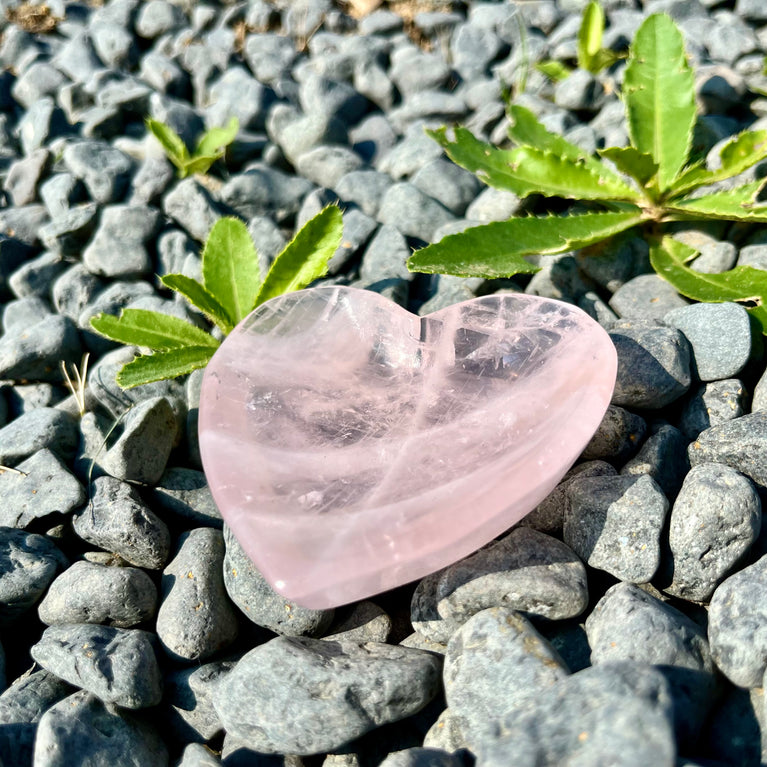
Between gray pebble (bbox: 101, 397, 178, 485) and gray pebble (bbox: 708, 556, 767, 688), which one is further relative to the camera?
gray pebble (bbox: 101, 397, 178, 485)

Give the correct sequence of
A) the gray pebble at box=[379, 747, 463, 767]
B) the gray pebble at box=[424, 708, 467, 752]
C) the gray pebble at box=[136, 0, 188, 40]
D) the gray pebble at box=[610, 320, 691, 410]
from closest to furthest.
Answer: the gray pebble at box=[379, 747, 463, 767]
the gray pebble at box=[424, 708, 467, 752]
the gray pebble at box=[610, 320, 691, 410]
the gray pebble at box=[136, 0, 188, 40]

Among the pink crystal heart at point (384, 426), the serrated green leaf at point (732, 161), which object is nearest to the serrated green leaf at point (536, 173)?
the serrated green leaf at point (732, 161)

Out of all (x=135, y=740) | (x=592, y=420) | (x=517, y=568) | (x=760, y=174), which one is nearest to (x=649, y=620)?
(x=517, y=568)

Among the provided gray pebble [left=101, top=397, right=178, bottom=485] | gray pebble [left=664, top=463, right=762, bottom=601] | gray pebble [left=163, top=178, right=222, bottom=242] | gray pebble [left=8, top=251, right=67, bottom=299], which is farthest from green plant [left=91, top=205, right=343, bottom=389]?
gray pebble [left=664, top=463, right=762, bottom=601]

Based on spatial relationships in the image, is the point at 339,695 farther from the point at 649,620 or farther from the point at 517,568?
the point at 649,620

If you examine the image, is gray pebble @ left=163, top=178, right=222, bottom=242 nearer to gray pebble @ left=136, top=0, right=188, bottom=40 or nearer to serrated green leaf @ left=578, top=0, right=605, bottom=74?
serrated green leaf @ left=578, top=0, right=605, bottom=74
